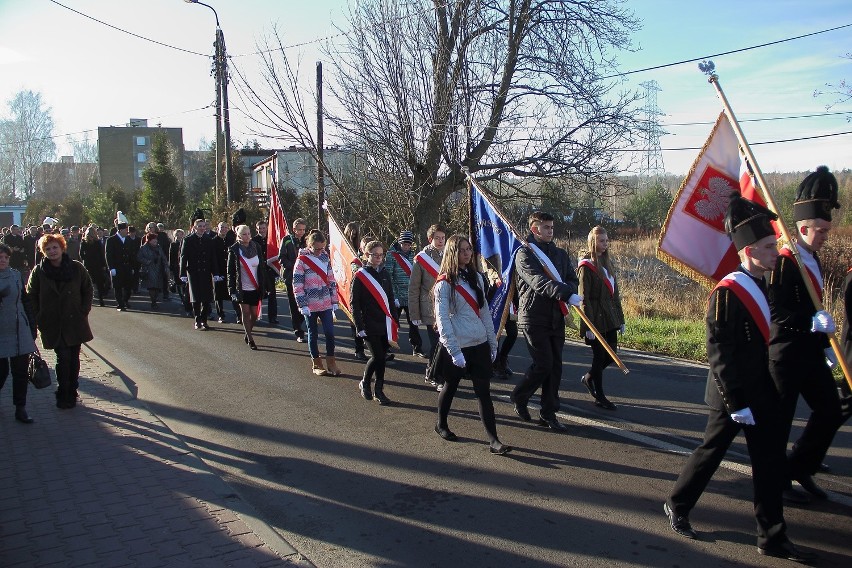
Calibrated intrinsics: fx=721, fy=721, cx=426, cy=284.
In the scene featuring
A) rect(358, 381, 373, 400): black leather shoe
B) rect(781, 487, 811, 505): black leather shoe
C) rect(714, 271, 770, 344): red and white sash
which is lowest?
rect(781, 487, 811, 505): black leather shoe

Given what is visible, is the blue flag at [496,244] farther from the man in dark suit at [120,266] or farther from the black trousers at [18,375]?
the man in dark suit at [120,266]

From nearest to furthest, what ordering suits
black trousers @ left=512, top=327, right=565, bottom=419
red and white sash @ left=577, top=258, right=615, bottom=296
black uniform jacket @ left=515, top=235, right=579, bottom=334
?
black uniform jacket @ left=515, top=235, right=579, bottom=334
black trousers @ left=512, top=327, right=565, bottom=419
red and white sash @ left=577, top=258, right=615, bottom=296

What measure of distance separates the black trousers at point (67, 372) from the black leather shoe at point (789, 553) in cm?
691

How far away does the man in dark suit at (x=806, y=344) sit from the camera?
5.00 meters

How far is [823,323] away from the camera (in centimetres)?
474

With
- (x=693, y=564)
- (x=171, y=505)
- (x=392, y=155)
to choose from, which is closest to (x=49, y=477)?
(x=171, y=505)

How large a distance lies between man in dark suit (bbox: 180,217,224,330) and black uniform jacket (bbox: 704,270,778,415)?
10.5 m

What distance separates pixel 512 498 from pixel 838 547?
208 cm

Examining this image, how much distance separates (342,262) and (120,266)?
8.31 m

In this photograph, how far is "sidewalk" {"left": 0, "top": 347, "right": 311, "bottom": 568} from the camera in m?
4.46

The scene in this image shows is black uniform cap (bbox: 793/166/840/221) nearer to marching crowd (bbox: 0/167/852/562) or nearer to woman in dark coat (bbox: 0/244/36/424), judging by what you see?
marching crowd (bbox: 0/167/852/562)

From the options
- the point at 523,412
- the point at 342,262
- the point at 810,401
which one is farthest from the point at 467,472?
the point at 342,262

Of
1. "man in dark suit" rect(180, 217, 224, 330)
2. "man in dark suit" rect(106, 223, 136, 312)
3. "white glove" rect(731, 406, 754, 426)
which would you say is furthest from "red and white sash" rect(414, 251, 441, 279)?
"man in dark suit" rect(106, 223, 136, 312)

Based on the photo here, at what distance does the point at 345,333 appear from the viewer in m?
12.5
